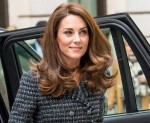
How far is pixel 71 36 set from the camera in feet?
7.34

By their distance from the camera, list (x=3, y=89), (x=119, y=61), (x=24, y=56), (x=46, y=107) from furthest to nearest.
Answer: (x=24, y=56) < (x=3, y=89) < (x=119, y=61) < (x=46, y=107)

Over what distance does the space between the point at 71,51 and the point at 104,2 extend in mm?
8109

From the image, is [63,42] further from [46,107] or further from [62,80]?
[46,107]

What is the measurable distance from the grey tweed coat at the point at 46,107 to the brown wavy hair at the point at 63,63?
3 cm

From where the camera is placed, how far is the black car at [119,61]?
2918mm

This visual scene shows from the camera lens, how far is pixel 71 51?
2230mm

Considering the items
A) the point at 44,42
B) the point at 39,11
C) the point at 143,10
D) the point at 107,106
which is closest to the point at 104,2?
the point at 143,10

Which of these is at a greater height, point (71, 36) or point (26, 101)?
point (71, 36)

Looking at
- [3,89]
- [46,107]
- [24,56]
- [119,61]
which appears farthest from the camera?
[24,56]

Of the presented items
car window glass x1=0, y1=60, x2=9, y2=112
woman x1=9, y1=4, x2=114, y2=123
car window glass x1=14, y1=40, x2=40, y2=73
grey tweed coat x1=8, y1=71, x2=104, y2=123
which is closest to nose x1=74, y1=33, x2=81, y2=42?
woman x1=9, y1=4, x2=114, y2=123

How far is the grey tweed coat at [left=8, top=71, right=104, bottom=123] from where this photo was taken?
2.20m

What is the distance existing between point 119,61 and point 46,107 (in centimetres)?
92

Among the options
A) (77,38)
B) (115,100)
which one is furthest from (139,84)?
(77,38)

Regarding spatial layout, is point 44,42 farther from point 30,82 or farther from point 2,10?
point 2,10
